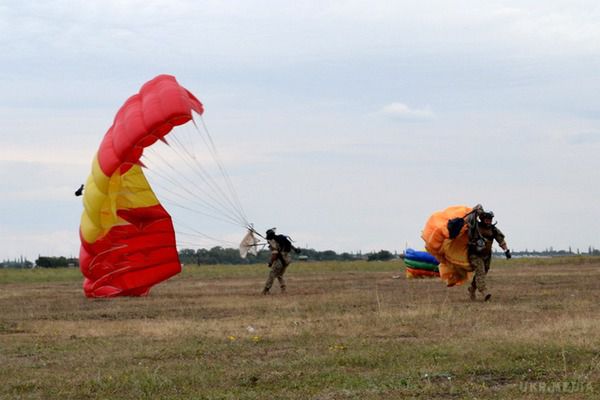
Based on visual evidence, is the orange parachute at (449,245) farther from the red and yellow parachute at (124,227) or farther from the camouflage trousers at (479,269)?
the red and yellow parachute at (124,227)

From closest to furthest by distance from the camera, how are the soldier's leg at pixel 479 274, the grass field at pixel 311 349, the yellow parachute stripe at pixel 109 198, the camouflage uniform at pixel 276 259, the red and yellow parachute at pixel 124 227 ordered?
the grass field at pixel 311 349
the soldier's leg at pixel 479 274
the red and yellow parachute at pixel 124 227
the yellow parachute stripe at pixel 109 198
the camouflage uniform at pixel 276 259

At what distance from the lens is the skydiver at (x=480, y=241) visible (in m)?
20.1

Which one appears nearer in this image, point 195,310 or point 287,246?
point 195,310

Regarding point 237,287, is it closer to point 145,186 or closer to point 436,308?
point 145,186

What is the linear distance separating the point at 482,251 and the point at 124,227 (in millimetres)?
8059

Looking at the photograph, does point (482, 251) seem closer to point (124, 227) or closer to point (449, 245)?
point (449, 245)

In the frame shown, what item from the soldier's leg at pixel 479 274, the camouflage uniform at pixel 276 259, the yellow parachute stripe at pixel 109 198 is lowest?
the soldier's leg at pixel 479 274

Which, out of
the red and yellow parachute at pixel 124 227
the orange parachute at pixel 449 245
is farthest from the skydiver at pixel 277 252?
the orange parachute at pixel 449 245

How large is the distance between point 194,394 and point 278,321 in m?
6.78

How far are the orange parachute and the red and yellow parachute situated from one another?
5.65m

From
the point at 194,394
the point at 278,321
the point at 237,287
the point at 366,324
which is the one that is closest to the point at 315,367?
the point at 194,394

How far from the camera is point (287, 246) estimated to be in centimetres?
2467

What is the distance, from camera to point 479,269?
65.9 feet

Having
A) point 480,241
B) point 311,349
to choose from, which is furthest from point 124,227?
point 311,349
